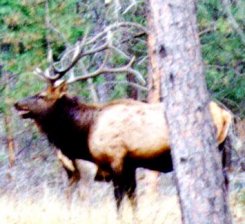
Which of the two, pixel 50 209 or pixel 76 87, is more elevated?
pixel 50 209

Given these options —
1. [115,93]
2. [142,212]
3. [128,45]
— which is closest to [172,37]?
[142,212]

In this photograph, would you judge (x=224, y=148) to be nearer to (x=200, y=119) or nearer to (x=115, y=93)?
(x=200, y=119)

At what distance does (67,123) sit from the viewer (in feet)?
44.7

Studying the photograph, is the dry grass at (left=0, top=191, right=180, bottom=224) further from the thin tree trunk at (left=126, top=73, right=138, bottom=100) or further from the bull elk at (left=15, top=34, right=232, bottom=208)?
the thin tree trunk at (left=126, top=73, right=138, bottom=100)

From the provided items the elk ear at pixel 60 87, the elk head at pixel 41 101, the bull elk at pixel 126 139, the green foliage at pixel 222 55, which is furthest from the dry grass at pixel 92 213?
the green foliage at pixel 222 55

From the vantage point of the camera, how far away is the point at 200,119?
8.39 meters

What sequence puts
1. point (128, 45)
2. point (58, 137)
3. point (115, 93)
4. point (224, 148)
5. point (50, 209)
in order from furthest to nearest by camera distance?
point (115, 93) → point (128, 45) → point (58, 137) → point (224, 148) → point (50, 209)

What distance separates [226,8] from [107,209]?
20.4 ft

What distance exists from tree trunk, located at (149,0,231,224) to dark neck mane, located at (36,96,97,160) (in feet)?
15.7

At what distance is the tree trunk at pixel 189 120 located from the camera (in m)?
8.38

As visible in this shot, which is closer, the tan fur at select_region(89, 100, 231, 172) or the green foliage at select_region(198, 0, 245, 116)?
the tan fur at select_region(89, 100, 231, 172)

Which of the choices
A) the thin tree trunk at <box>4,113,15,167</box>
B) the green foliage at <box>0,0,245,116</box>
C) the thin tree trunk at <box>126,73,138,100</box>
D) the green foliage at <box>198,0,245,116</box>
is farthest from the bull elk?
the thin tree trunk at <box>126,73,138,100</box>

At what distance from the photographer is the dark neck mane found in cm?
1325

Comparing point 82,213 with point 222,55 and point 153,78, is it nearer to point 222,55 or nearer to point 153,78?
point 153,78
